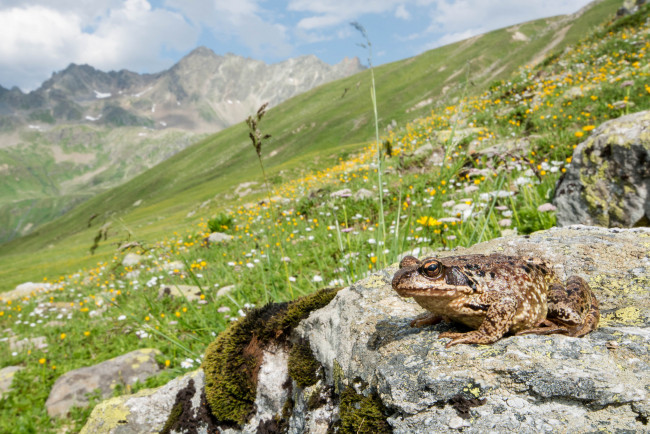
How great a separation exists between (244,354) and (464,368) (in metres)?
2.15

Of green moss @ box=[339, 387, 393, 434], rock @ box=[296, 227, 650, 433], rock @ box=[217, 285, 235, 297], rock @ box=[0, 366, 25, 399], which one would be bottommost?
rock @ box=[0, 366, 25, 399]

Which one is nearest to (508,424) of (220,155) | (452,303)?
(452,303)

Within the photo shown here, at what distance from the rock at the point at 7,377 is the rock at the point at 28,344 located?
86cm

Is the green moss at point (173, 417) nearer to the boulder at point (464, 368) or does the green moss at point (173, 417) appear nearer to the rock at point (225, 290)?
the boulder at point (464, 368)

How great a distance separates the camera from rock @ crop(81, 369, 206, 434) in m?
3.65

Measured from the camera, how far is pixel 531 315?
7.57 feet

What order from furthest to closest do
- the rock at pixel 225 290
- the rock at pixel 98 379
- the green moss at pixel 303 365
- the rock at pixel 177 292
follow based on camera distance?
the rock at pixel 177 292 < the rock at pixel 225 290 < the rock at pixel 98 379 < the green moss at pixel 303 365

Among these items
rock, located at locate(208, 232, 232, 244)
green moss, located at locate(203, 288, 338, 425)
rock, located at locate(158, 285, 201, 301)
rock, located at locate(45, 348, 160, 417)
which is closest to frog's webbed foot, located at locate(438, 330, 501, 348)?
green moss, located at locate(203, 288, 338, 425)

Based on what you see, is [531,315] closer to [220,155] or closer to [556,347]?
[556,347]

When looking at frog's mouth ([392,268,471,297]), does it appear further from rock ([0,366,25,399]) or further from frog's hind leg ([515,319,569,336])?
rock ([0,366,25,399])

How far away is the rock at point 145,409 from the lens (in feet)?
12.0

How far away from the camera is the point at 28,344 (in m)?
9.54

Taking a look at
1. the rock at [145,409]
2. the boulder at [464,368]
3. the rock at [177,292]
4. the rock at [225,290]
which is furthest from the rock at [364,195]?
the rock at [145,409]

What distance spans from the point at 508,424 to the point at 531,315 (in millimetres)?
715
